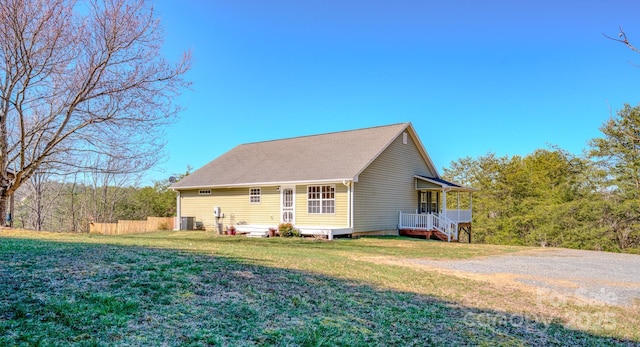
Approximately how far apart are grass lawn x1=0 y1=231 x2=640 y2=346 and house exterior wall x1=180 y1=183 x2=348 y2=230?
960 centimetres

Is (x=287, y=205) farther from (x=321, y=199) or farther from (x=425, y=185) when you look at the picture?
(x=425, y=185)

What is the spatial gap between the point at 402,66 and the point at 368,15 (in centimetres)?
486

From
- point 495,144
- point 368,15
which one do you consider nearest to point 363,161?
point 368,15

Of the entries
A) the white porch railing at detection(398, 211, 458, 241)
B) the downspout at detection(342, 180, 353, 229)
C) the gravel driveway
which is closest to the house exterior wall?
the downspout at detection(342, 180, 353, 229)

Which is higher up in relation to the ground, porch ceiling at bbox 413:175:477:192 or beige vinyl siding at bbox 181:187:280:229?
porch ceiling at bbox 413:175:477:192

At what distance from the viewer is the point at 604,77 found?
16.3 metres

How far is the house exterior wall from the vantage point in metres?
16.5

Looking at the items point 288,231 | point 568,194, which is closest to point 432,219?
point 288,231

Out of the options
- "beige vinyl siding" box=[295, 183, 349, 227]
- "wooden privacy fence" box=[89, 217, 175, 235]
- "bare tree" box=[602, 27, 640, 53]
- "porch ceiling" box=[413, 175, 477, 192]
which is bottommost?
"wooden privacy fence" box=[89, 217, 175, 235]

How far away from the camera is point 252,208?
752 inches

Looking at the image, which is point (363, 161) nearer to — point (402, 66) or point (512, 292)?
point (402, 66)

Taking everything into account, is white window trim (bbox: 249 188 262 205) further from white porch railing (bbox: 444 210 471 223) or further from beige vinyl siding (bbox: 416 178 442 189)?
white porch railing (bbox: 444 210 471 223)

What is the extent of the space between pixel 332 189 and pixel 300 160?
3.16 meters

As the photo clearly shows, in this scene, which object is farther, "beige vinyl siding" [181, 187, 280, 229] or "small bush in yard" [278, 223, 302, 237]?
"beige vinyl siding" [181, 187, 280, 229]
